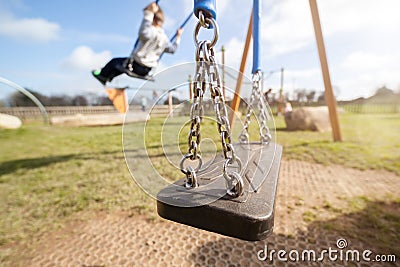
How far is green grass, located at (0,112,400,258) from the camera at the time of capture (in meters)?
0.69

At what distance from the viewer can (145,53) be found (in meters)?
2.04

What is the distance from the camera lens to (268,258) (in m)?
0.91

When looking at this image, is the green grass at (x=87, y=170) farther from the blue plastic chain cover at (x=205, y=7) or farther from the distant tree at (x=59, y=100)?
the distant tree at (x=59, y=100)

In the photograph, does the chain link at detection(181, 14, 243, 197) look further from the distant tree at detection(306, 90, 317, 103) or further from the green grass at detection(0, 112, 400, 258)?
the distant tree at detection(306, 90, 317, 103)

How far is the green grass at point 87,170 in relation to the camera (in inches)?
27.1

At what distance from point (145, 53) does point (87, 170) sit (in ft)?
4.75

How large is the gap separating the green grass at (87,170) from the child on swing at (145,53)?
107 centimetres

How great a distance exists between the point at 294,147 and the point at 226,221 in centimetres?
288

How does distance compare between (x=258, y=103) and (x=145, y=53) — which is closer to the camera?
(x=258, y=103)

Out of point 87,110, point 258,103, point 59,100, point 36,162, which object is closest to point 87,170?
point 36,162

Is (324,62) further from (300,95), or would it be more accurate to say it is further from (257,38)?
(300,95)

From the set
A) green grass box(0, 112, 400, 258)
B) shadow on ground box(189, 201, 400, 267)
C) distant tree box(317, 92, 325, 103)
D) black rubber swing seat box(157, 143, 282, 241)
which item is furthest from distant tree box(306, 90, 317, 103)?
black rubber swing seat box(157, 143, 282, 241)

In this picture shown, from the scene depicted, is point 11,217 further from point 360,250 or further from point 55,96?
point 55,96

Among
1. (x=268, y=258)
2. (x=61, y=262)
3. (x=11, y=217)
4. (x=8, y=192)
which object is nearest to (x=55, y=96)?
(x=8, y=192)
